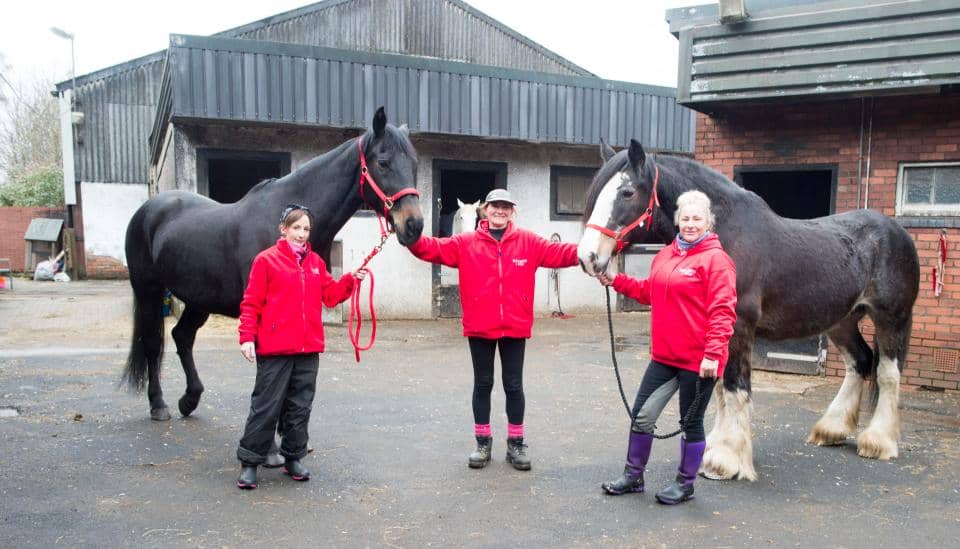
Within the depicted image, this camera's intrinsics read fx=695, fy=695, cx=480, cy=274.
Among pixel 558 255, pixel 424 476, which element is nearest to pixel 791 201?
pixel 558 255

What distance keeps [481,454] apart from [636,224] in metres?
1.68

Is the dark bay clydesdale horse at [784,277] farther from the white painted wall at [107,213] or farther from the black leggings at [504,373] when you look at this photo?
the white painted wall at [107,213]

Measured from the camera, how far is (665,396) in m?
3.72

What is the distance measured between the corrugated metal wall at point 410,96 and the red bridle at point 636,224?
716cm

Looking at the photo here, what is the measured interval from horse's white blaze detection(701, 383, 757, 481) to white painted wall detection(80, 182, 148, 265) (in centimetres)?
1997

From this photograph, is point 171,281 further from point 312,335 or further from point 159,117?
point 159,117

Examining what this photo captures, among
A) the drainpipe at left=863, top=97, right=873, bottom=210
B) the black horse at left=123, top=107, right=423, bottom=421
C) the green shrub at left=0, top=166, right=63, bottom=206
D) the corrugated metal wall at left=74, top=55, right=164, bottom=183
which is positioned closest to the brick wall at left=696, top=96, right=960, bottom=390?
the drainpipe at left=863, top=97, right=873, bottom=210

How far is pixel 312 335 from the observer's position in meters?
3.96

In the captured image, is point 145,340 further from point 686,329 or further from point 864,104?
point 864,104

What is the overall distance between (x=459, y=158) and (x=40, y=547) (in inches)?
368

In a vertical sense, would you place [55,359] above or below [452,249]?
below

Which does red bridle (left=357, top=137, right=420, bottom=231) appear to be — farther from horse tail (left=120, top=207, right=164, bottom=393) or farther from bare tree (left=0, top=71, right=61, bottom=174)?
bare tree (left=0, top=71, right=61, bottom=174)

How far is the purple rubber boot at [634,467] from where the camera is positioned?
12.5 feet

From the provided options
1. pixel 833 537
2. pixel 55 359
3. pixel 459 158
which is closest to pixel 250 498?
pixel 833 537
